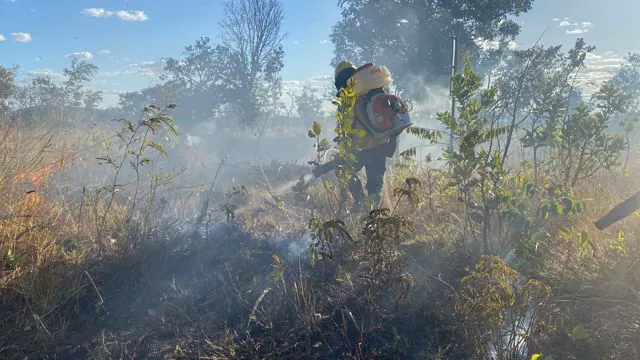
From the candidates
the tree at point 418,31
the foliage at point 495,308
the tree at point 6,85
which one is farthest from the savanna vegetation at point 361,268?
the tree at point 418,31

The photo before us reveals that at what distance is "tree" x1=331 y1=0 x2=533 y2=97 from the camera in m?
12.4

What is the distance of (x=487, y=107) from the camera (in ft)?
8.87

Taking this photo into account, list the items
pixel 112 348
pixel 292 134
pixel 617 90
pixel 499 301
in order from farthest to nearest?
pixel 292 134
pixel 617 90
pixel 112 348
pixel 499 301

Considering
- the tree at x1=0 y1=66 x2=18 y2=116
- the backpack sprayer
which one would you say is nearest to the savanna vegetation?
the backpack sprayer

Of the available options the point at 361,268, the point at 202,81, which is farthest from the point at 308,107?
the point at 361,268

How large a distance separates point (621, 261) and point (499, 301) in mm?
1152

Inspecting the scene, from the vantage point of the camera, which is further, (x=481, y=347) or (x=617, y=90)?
(x=617, y=90)

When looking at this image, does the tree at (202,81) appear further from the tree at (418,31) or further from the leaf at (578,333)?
the leaf at (578,333)

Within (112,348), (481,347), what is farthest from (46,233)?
(481,347)

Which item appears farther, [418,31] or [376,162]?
[418,31]

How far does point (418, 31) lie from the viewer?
13492 millimetres

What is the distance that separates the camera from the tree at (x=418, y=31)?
1243 cm

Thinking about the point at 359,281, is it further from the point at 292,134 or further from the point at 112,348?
the point at 292,134

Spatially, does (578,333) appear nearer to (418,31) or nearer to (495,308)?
(495,308)
